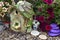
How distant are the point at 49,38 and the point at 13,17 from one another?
495 millimetres

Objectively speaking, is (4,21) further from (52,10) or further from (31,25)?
(52,10)

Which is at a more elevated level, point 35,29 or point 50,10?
point 50,10

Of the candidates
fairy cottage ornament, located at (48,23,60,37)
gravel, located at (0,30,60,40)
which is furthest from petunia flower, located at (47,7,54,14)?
gravel, located at (0,30,60,40)

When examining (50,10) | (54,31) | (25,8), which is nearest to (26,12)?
(25,8)

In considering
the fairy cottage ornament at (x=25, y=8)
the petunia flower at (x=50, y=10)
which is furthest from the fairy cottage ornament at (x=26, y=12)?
the petunia flower at (x=50, y=10)

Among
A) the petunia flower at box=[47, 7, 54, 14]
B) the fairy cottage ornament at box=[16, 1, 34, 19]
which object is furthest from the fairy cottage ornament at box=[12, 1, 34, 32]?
the petunia flower at box=[47, 7, 54, 14]

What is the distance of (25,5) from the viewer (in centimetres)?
257

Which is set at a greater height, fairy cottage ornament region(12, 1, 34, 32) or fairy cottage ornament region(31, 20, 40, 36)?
fairy cottage ornament region(12, 1, 34, 32)

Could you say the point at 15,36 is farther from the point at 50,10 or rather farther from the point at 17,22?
the point at 50,10

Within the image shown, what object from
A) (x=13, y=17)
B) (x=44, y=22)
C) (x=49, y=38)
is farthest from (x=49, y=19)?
(x=13, y=17)

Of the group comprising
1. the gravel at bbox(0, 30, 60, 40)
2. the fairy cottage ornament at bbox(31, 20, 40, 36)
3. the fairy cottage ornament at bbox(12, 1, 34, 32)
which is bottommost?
the gravel at bbox(0, 30, 60, 40)

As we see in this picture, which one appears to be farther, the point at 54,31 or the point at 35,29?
the point at 35,29

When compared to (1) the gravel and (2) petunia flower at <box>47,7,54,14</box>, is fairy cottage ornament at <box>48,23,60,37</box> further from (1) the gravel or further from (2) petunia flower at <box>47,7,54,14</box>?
(2) petunia flower at <box>47,7,54,14</box>

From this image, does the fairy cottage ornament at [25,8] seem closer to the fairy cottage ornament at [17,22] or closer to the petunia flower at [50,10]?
the fairy cottage ornament at [17,22]
